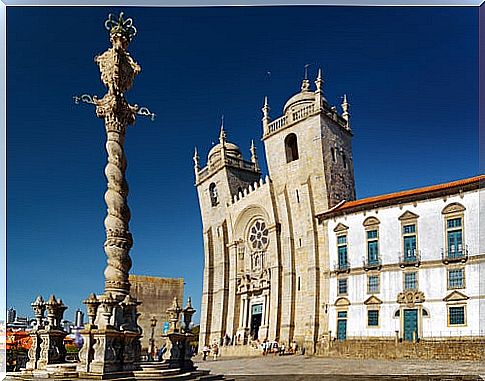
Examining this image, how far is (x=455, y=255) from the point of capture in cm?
1355

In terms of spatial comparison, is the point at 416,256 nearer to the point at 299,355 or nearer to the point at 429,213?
the point at 429,213

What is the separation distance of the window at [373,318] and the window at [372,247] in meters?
1.15

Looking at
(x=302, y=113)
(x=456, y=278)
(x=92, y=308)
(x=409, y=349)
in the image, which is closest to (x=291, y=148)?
(x=302, y=113)

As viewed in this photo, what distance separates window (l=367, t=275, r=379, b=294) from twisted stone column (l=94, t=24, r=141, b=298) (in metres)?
8.46

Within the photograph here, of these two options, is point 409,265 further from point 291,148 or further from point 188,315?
point 188,315

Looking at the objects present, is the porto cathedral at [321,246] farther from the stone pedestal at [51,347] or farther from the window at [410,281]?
the stone pedestal at [51,347]

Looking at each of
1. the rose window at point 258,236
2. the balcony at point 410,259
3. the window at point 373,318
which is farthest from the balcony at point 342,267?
the rose window at point 258,236

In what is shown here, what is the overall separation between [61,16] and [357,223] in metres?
8.85

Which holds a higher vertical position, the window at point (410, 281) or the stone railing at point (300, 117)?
the stone railing at point (300, 117)

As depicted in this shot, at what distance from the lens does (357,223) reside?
15516 mm

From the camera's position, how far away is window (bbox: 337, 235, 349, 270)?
621 inches

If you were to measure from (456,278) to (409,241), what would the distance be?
1.38 m

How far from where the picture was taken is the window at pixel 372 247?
15.0m

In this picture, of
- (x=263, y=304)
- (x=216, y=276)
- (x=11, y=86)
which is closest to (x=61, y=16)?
(x=11, y=86)
